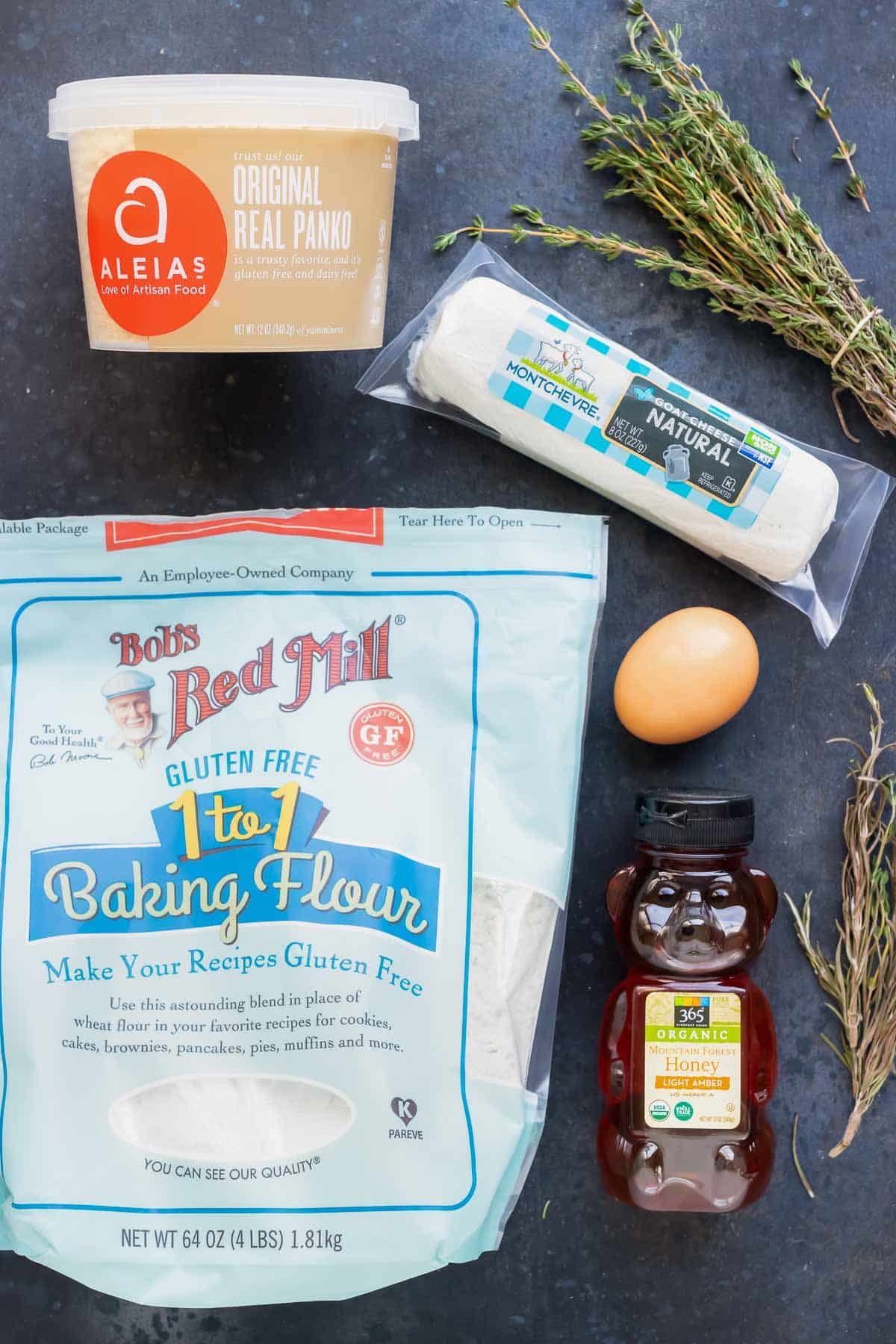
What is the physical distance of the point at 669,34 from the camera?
0.84 m

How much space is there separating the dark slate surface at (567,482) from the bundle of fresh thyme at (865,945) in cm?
2

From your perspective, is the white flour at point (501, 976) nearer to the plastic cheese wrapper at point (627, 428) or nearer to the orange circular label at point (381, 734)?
the orange circular label at point (381, 734)

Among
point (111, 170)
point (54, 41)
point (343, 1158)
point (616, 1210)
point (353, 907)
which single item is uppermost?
point (54, 41)

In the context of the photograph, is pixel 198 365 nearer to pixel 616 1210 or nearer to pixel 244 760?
pixel 244 760

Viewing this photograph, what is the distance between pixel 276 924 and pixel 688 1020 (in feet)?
1.05

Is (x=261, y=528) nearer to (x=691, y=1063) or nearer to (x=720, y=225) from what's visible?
(x=720, y=225)

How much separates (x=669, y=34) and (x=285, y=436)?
1.49 feet

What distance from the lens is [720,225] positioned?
0.80 meters

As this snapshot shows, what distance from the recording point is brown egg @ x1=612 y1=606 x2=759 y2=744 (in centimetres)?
77

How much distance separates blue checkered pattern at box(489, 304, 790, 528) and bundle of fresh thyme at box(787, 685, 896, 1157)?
0.20 m

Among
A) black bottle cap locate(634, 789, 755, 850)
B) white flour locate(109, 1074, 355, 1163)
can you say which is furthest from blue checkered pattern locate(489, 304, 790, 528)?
white flour locate(109, 1074, 355, 1163)

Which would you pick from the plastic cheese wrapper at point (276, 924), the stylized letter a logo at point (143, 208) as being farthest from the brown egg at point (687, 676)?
the stylized letter a logo at point (143, 208)

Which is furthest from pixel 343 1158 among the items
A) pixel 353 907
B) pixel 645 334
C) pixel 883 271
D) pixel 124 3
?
pixel 124 3

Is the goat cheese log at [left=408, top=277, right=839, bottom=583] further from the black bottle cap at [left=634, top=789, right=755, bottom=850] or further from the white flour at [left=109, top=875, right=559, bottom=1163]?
the white flour at [left=109, top=875, right=559, bottom=1163]
